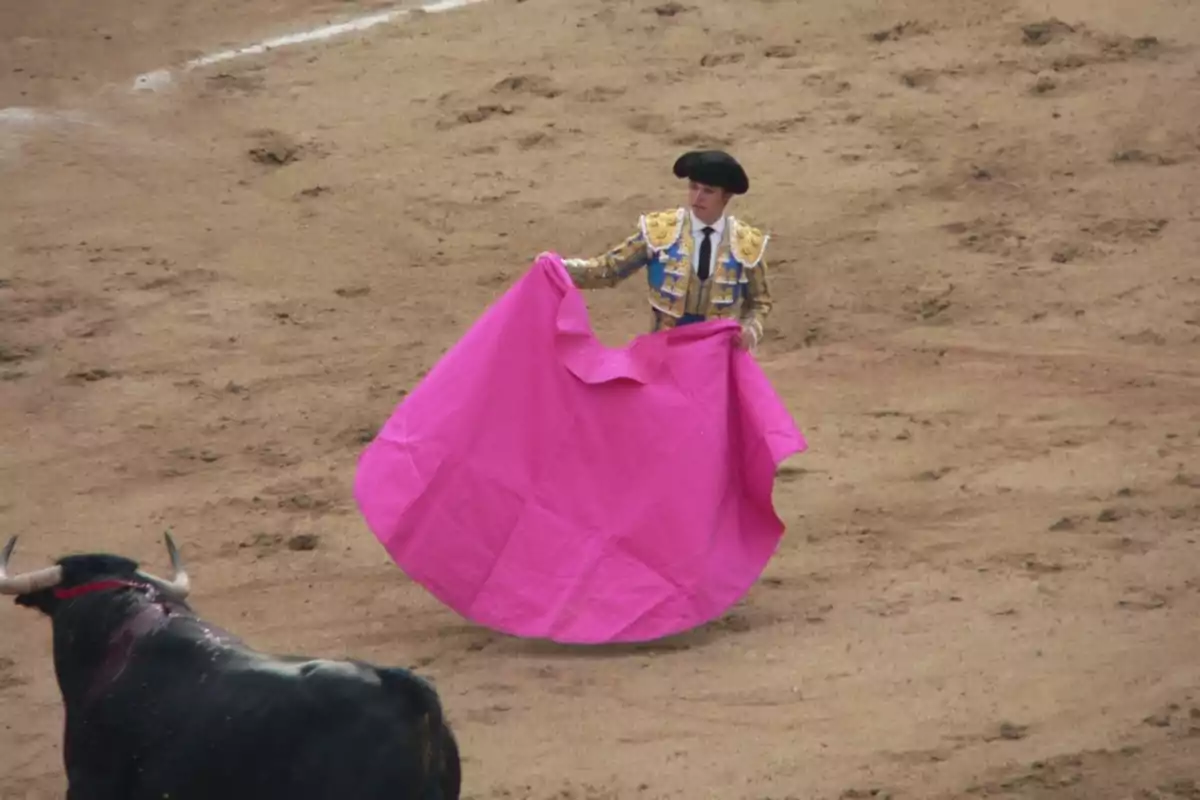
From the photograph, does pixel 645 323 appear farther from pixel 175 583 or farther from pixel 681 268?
pixel 175 583

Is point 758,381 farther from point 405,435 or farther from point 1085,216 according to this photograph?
point 1085,216

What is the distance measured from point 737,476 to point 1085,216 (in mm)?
2895

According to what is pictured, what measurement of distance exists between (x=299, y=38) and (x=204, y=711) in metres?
5.78

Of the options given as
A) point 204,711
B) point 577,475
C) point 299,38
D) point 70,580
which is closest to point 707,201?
point 577,475

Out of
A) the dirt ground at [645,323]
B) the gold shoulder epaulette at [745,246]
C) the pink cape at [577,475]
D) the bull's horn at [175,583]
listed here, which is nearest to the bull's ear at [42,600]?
the bull's horn at [175,583]

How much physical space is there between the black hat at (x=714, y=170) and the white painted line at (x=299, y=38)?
13.2 feet

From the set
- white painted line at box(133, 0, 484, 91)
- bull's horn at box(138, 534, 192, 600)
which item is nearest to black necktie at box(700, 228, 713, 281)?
bull's horn at box(138, 534, 192, 600)

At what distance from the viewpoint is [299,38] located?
360 inches

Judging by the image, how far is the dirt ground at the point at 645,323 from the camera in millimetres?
4988

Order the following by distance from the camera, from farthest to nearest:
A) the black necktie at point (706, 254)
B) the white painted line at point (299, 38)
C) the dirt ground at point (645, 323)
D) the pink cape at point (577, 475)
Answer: the white painted line at point (299, 38), the black necktie at point (706, 254), the pink cape at point (577, 475), the dirt ground at point (645, 323)

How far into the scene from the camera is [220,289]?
752 cm

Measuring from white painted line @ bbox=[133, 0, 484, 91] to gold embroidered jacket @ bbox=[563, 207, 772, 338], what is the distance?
3823 millimetres

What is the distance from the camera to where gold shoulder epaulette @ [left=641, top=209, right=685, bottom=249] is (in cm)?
555

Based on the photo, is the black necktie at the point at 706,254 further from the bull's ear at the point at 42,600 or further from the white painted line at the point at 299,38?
the white painted line at the point at 299,38
